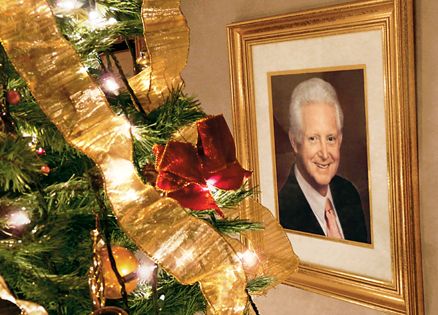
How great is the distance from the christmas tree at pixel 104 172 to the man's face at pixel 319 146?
78 cm

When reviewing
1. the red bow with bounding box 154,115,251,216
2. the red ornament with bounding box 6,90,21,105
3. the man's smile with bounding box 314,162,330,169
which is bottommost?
the man's smile with bounding box 314,162,330,169

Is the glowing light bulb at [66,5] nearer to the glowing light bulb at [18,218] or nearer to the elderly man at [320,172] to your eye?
the glowing light bulb at [18,218]

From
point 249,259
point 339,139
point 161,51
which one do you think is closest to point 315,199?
point 339,139

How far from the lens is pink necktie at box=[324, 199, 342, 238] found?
149 cm

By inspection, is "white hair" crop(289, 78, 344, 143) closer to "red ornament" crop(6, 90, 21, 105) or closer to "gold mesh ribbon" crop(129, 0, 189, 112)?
"gold mesh ribbon" crop(129, 0, 189, 112)

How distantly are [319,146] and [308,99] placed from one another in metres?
0.12

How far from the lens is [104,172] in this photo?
501 mm

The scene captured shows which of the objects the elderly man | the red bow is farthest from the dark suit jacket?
the red bow

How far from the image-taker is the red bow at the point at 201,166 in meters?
0.57

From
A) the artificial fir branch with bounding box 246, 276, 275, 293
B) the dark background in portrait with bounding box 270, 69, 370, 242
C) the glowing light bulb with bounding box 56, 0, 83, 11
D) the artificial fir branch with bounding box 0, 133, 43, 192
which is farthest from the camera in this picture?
the dark background in portrait with bounding box 270, 69, 370, 242

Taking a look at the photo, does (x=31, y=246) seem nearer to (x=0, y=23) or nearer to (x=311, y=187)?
(x=0, y=23)

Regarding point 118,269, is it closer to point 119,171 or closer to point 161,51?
point 119,171

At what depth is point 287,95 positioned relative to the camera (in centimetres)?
155

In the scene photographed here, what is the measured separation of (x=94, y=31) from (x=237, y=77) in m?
1.08
